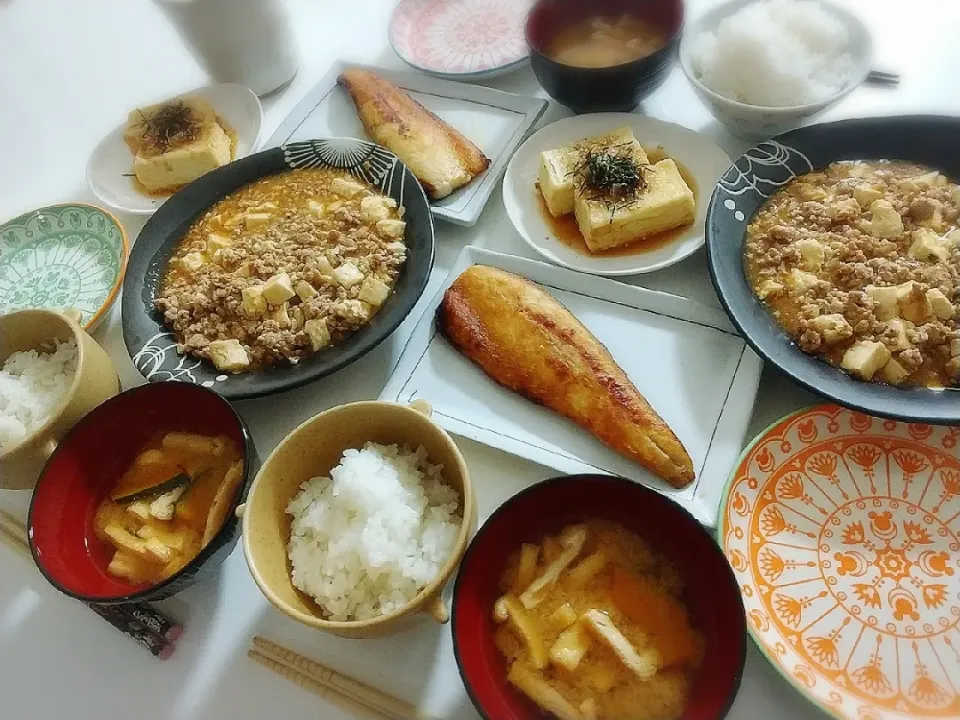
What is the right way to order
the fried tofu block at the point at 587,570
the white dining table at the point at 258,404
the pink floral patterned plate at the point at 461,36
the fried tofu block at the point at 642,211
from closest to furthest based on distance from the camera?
1. the fried tofu block at the point at 587,570
2. the white dining table at the point at 258,404
3. the fried tofu block at the point at 642,211
4. the pink floral patterned plate at the point at 461,36

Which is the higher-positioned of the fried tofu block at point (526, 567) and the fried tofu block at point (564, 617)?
the fried tofu block at point (526, 567)

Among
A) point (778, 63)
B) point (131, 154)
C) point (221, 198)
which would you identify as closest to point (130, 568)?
point (221, 198)

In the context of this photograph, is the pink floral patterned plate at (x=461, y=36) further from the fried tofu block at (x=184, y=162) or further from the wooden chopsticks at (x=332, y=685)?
the wooden chopsticks at (x=332, y=685)

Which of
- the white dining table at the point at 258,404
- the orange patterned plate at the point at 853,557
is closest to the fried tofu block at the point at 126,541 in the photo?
the white dining table at the point at 258,404

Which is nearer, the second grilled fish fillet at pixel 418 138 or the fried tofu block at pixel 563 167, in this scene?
the fried tofu block at pixel 563 167

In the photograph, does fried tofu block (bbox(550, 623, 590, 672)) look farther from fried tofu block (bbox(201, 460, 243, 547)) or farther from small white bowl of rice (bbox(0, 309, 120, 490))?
small white bowl of rice (bbox(0, 309, 120, 490))

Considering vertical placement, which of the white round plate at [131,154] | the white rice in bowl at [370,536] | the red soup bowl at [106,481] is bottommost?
the white rice in bowl at [370,536]

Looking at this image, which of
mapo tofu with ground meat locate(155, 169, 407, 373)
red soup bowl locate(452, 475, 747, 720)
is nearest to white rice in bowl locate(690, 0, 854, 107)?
mapo tofu with ground meat locate(155, 169, 407, 373)
